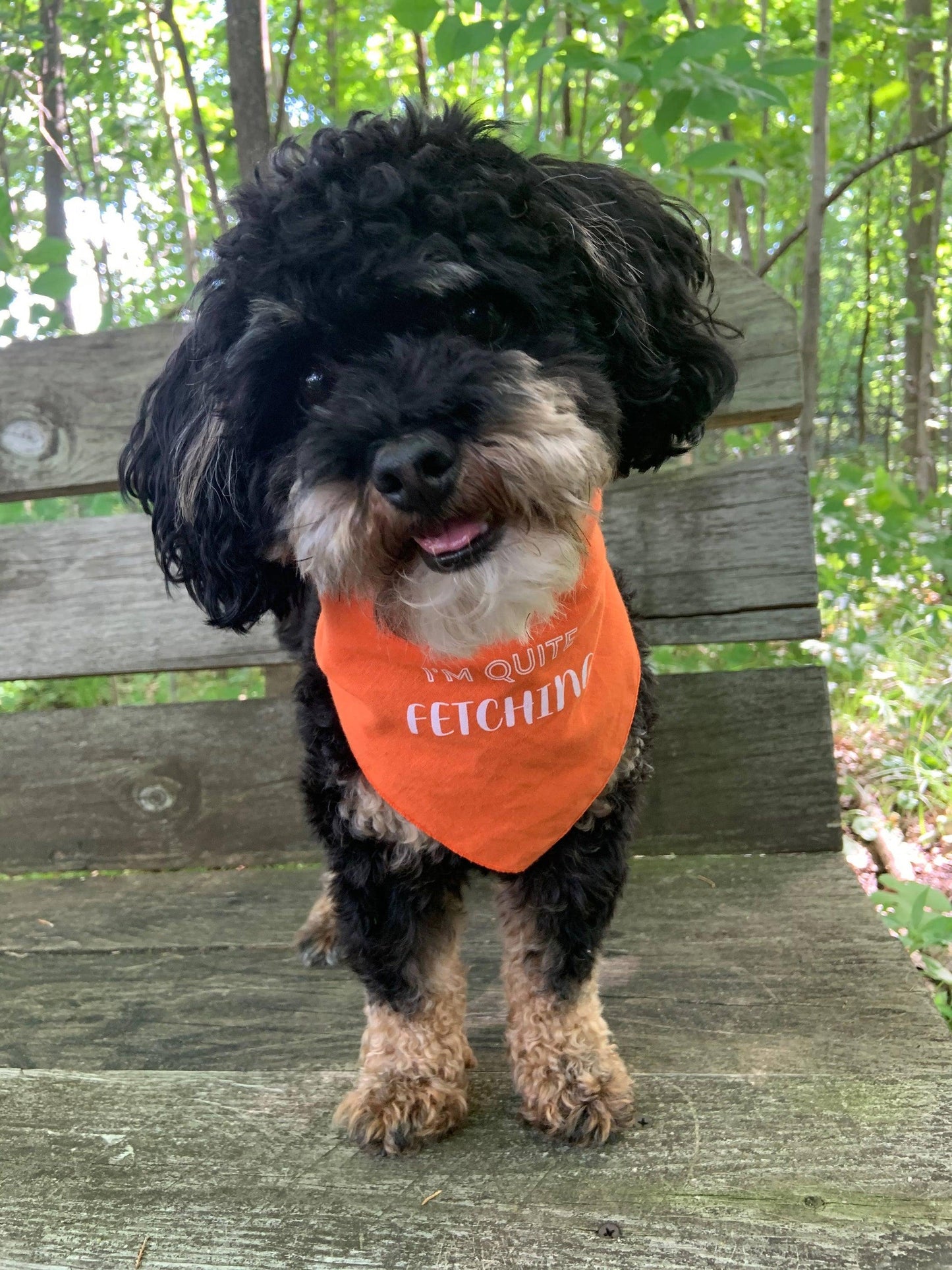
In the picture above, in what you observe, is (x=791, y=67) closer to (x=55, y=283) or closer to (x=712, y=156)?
(x=712, y=156)

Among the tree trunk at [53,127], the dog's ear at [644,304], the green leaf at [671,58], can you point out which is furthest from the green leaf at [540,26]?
the tree trunk at [53,127]

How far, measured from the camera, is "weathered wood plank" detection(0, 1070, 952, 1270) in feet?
3.90

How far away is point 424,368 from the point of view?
1.39 m

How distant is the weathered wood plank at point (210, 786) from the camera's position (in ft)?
8.16

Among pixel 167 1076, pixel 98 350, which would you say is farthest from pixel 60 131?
pixel 167 1076

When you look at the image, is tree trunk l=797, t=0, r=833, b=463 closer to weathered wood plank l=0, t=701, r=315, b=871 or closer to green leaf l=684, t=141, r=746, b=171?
green leaf l=684, t=141, r=746, b=171

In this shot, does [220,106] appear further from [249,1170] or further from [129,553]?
[249,1170]

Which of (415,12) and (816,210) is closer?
(415,12)

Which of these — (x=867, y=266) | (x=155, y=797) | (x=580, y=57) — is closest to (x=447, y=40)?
(x=580, y=57)

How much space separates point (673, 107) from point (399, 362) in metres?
1.57

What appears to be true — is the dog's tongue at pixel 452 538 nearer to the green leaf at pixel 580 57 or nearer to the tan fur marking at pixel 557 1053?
the tan fur marking at pixel 557 1053

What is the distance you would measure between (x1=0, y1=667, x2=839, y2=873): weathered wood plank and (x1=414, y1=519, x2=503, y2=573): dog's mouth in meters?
1.28

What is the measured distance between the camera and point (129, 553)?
268 cm

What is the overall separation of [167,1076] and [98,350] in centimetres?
199
